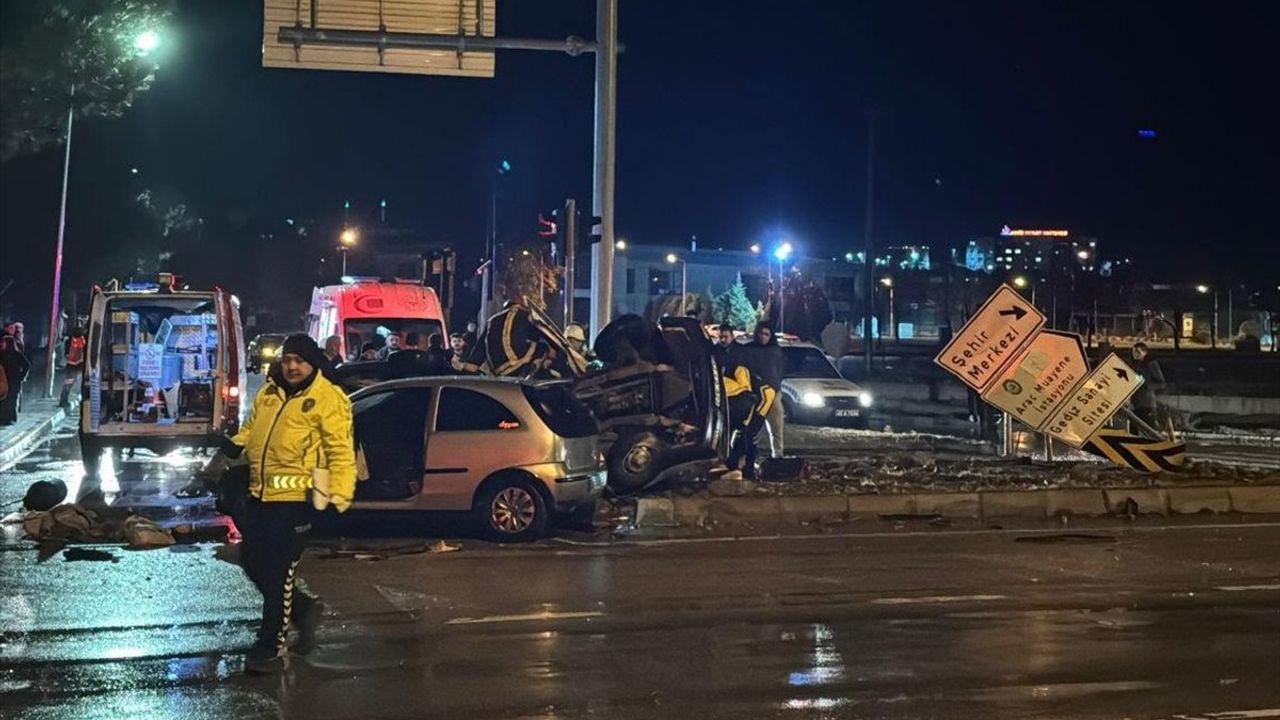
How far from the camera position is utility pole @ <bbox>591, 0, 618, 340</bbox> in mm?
18031

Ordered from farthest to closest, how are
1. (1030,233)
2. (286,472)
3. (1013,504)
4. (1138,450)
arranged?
(1030,233)
(1138,450)
(1013,504)
(286,472)

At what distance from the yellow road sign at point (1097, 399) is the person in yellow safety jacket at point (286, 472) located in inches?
439

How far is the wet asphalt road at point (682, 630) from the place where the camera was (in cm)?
724

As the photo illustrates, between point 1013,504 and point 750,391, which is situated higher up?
point 750,391

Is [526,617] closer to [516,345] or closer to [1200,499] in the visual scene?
[516,345]

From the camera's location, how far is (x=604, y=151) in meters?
18.4

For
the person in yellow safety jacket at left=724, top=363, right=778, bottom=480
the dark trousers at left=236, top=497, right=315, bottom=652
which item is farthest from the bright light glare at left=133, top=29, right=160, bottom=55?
the dark trousers at left=236, top=497, right=315, bottom=652

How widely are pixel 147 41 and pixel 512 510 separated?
1599cm

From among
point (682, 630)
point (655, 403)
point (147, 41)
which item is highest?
point (147, 41)

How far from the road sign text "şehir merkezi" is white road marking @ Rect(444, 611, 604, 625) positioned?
8669mm

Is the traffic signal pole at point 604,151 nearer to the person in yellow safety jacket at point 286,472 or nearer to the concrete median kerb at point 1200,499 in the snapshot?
the concrete median kerb at point 1200,499

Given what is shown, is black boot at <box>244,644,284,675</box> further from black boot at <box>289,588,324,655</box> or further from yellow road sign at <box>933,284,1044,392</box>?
yellow road sign at <box>933,284,1044,392</box>

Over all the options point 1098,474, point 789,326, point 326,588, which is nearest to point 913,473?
point 1098,474

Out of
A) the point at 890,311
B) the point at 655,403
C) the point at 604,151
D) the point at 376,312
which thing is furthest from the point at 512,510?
the point at 890,311
